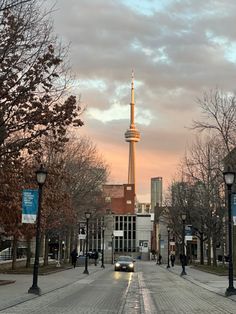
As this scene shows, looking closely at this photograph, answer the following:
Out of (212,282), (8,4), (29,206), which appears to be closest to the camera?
(8,4)

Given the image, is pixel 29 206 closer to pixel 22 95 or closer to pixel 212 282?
pixel 22 95

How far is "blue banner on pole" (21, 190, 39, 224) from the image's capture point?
76.8 feet

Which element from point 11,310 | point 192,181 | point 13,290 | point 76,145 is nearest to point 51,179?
point 13,290

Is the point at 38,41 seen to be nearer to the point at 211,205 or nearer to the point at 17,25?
the point at 17,25

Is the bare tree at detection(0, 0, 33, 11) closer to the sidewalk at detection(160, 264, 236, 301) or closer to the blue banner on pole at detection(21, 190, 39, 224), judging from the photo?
the blue banner on pole at detection(21, 190, 39, 224)

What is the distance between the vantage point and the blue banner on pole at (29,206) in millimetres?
23406

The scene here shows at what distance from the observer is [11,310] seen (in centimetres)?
1612

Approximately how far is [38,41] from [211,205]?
35.1 m

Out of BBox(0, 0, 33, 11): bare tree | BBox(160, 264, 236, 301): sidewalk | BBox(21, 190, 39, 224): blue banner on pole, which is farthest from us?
BBox(160, 264, 236, 301): sidewalk

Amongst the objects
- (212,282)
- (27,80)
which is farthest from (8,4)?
(212,282)

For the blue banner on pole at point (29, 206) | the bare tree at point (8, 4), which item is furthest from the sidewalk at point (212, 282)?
the bare tree at point (8, 4)

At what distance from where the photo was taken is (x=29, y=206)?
23656mm

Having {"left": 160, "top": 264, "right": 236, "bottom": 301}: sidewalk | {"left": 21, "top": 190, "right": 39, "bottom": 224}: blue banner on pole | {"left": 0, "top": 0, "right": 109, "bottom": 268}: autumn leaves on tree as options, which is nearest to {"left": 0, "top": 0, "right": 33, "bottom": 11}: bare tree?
{"left": 0, "top": 0, "right": 109, "bottom": 268}: autumn leaves on tree

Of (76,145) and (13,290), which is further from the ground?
(76,145)
